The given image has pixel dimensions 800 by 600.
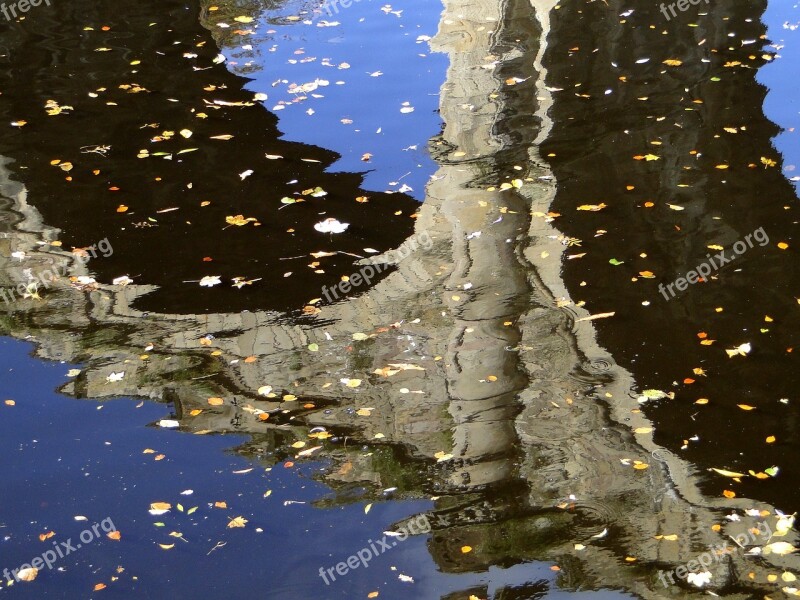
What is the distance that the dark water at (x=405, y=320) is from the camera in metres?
4.93

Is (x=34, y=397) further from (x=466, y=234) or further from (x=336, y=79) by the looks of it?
(x=336, y=79)

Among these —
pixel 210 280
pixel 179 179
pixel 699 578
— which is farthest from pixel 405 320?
pixel 179 179

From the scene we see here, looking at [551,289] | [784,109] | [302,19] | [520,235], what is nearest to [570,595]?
[551,289]

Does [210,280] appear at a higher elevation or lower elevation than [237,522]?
higher

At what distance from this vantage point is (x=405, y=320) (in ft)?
21.9

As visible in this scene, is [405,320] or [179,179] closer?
[405,320]

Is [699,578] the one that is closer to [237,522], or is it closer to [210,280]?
[237,522]

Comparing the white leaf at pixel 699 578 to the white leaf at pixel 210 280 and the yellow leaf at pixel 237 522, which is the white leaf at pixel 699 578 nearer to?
the yellow leaf at pixel 237 522

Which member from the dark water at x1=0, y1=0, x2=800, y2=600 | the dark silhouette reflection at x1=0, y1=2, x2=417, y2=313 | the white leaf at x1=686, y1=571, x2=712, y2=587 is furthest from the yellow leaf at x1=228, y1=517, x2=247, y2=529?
the white leaf at x1=686, y1=571, x2=712, y2=587

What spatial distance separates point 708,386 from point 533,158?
11.9 ft

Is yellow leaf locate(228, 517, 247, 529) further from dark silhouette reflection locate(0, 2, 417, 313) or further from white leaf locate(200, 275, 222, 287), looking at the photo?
white leaf locate(200, 275, 222, 287)

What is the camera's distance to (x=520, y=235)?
759 centimetres

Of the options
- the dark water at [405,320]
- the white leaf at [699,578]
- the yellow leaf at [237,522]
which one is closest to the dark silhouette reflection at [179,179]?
the dark water at [405,320]

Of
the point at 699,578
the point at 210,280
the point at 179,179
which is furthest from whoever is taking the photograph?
the point at 179,179
